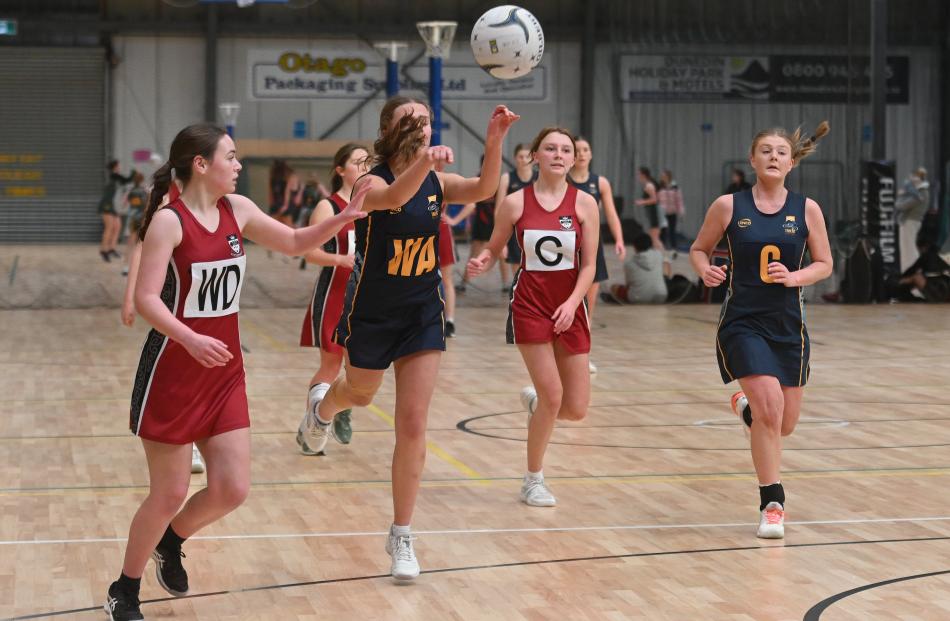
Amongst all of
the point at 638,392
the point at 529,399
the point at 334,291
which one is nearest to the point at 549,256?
the point at 529,399

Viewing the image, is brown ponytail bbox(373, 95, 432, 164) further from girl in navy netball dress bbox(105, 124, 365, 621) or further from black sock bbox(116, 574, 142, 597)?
black sock bbox(116, 574, 142, 597)

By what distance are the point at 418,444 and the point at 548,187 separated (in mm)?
1888

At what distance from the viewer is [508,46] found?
21.0 ft

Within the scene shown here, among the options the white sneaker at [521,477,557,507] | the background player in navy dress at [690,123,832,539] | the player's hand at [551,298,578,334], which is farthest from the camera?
the white sneaker at [521,477,557,507]

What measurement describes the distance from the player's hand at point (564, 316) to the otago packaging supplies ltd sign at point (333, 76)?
26562mm

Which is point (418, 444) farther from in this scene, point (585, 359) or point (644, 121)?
point (644, 121)

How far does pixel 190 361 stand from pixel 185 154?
0.64 m

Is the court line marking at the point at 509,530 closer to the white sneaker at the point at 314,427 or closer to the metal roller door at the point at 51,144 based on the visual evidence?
the white sneaker at the point at 314,427

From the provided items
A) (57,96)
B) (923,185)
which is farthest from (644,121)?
(57,96)

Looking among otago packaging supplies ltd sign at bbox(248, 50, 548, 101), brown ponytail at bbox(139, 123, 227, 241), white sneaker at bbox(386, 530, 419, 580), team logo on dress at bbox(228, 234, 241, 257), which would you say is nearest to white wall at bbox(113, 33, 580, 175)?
otago packaging supplies ltd sign at bbox(248, 50, 548, 101)

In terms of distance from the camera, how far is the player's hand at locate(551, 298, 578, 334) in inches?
240

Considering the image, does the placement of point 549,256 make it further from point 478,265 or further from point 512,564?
point 512,564

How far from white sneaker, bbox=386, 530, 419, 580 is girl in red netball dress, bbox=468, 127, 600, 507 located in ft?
4.30

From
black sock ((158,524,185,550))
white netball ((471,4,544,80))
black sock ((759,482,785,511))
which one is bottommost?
black sock ((759,482,785,511))
